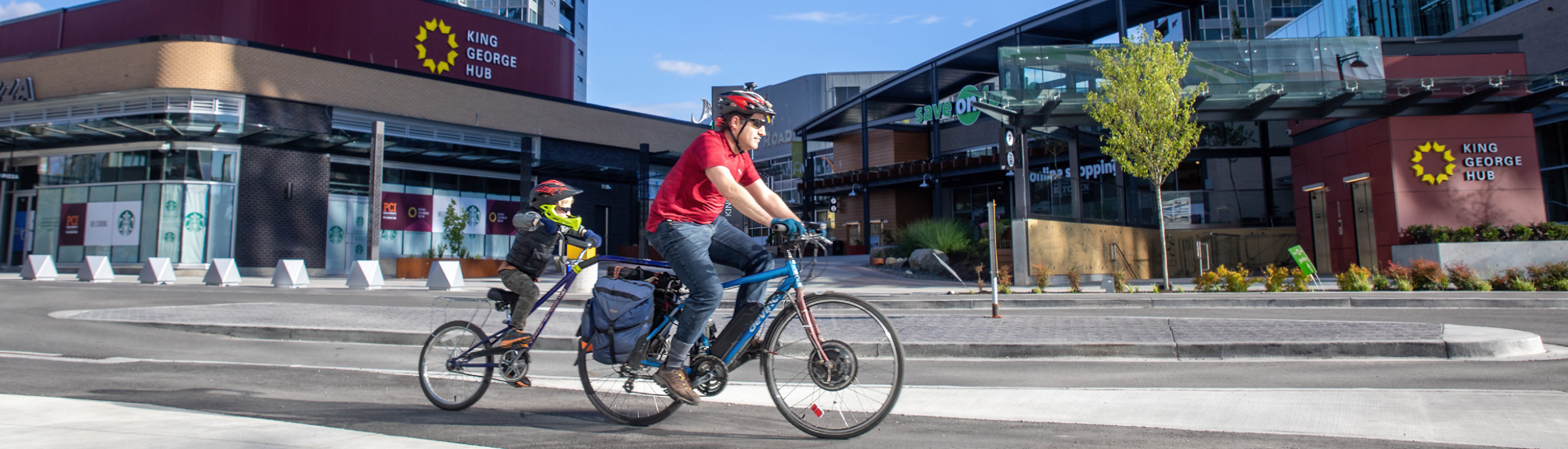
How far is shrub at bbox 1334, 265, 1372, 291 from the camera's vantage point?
590 inches

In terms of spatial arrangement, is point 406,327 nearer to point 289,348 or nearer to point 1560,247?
point 289,348

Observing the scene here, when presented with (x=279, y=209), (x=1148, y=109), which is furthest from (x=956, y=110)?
(x=279, y=209)

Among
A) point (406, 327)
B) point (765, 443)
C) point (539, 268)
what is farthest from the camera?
point (406, 327)

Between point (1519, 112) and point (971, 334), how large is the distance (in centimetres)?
2364

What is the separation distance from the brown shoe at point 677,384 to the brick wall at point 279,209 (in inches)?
1140

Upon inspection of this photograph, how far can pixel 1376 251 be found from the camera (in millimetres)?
22625

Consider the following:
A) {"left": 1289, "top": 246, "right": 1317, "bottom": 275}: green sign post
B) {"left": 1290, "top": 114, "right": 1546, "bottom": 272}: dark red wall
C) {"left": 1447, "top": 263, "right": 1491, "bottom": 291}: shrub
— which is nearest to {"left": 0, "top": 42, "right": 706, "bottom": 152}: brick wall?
{"left": 1289, "top": 246, "right": 1317, "bottom": 275}: green sign post

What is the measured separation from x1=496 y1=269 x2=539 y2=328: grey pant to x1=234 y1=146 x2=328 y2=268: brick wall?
1081 inches

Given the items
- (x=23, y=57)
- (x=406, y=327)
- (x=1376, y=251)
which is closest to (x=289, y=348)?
(x=406, y=327)

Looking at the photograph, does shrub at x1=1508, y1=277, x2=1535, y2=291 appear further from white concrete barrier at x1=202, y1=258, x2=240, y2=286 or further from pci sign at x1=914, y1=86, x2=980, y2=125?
white concrete barrier at x1=202, y1=258, x2=240, y2=286

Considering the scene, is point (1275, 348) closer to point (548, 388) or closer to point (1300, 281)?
point (548, 388)

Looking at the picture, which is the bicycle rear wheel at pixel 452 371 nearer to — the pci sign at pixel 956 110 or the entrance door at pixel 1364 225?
the entrance door at pixel 1364 225

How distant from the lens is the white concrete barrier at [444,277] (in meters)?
19.4

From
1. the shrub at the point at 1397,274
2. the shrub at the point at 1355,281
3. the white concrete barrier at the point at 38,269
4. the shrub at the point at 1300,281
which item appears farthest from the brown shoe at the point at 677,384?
the white concrete barrier at the point at 38,269
